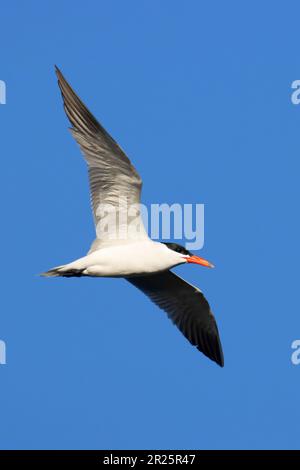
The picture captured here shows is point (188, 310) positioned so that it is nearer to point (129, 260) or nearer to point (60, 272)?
point (129, 260)

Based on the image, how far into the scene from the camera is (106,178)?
44.5ft

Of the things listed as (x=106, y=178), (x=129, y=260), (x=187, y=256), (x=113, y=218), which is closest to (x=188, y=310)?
(x=187, y=256)

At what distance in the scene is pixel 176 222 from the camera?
15281mm

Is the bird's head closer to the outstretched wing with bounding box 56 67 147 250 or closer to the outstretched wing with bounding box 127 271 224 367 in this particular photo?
the outstretched wing with bounding box 56 67 147 250

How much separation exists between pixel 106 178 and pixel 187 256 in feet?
4.96

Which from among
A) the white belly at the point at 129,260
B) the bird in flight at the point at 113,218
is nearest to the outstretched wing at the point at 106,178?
the bird in flight at the point at 113,218

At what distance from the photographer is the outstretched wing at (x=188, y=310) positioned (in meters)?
Answer: 15.2

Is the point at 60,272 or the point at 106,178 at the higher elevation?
the point at 106,178

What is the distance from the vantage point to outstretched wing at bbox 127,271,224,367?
15203 mm
